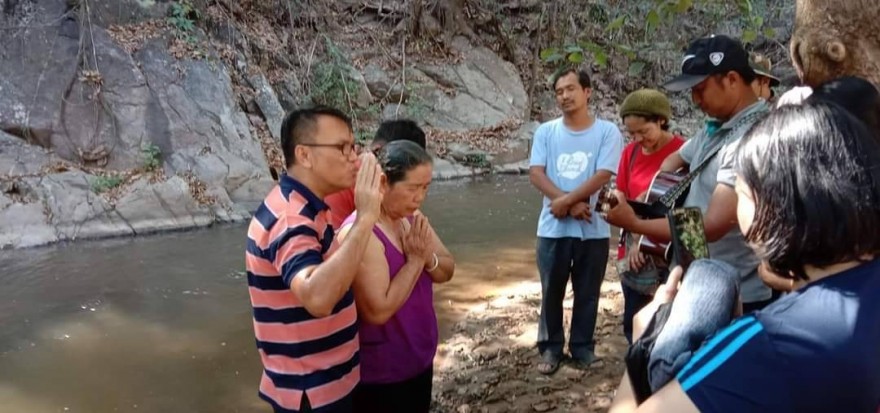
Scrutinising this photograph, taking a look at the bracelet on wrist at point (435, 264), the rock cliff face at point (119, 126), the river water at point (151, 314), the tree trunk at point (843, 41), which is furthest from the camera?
the rock cliff face at point (119, 126)

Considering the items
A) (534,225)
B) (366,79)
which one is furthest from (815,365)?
(366,79)

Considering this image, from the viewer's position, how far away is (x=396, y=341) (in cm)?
221

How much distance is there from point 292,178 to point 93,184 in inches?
320

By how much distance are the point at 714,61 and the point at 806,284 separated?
4.95ft

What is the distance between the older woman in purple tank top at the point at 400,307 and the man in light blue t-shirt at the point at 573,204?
1517 millimetres

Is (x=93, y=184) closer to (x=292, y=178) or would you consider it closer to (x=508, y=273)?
(x=508, y=273)

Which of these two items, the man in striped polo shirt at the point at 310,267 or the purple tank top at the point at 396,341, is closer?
the man in striped polo shirt at the point at 310,267

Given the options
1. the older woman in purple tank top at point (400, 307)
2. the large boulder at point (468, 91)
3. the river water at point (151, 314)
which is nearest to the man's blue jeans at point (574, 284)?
the river water at point (151, 314)

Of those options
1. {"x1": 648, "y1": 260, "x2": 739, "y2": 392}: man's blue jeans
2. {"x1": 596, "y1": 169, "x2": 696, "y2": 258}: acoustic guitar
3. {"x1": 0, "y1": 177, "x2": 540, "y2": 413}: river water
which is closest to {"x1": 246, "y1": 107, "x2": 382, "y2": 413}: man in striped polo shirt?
{"x1": 648, "y1": 260, "x2": 739, "y2": 392}: man's blue jeans

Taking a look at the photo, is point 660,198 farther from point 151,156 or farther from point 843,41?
point 151,156

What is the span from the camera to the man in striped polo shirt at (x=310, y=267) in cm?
180

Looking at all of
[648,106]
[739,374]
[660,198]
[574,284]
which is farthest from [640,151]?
[739,374]

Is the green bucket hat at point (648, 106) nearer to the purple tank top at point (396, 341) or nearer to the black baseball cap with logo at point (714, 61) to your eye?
the black baseball cap with logo at point (714, 61)

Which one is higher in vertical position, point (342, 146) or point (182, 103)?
point (342, 146)
